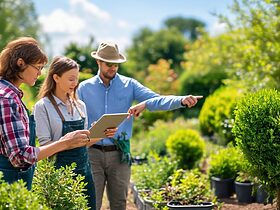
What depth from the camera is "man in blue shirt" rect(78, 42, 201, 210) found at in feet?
15.9

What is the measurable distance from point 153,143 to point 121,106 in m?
4.63

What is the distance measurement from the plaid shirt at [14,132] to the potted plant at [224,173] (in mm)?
4183

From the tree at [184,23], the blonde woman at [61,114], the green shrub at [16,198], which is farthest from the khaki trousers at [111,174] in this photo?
the tree at [184,23]

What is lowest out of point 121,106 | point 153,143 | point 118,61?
point 153,143

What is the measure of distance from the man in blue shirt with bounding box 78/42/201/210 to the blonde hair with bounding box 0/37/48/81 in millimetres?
1582

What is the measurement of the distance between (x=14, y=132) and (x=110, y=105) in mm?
1905

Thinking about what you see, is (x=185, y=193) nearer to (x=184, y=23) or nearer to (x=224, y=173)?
(x=224, y=173)

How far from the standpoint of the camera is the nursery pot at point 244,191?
6.60m

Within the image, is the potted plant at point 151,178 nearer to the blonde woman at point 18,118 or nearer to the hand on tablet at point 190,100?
the hand on tablet at point 190,100

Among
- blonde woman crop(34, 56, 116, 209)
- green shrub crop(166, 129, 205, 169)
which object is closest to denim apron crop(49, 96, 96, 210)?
blonde woman crop(34, 56, 116, 209)

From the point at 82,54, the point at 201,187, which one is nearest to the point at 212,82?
the point at 82,54

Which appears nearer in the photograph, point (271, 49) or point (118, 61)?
point (118, 61)

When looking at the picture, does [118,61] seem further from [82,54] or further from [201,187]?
[82,54]

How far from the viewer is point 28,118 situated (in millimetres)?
3299
